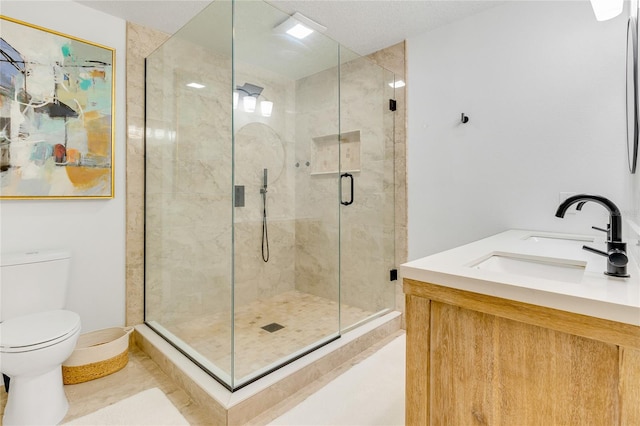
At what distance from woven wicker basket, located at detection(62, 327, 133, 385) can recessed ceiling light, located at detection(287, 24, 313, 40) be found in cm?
251

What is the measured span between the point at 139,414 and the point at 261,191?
179cm

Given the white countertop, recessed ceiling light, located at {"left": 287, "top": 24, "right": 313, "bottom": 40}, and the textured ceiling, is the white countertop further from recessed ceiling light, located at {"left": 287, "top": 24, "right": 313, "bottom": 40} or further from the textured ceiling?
recessed ceiling light, located at {"left": 287, "top": 24, "right": 313, "bottom": 40}

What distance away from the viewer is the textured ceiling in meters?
2.10

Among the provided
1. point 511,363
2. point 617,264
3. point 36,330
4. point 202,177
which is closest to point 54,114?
point 202,177

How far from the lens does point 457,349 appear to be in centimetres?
90

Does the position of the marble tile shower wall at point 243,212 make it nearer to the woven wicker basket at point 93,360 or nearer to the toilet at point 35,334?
the woven wicker basket at point 93,360

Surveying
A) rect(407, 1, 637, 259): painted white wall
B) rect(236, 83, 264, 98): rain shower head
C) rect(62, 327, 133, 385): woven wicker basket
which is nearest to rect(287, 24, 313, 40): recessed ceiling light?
rect(236, 83, 264, 98): rain shower head

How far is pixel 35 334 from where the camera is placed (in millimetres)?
1475

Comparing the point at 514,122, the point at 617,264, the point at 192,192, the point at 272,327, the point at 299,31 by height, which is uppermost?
the point at 299,31

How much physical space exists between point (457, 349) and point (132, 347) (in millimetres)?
2330

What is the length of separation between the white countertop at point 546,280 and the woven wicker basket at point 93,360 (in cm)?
197

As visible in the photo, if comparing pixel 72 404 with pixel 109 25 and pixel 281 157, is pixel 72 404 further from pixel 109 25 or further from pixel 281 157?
pixel 109 25

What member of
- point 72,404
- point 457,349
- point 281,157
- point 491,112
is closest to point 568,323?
point 457,349

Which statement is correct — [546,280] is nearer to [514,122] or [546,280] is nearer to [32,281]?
[514,122]
